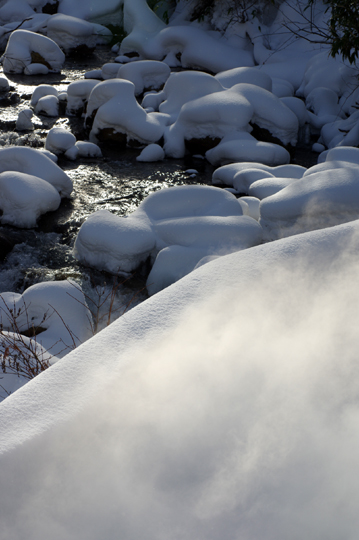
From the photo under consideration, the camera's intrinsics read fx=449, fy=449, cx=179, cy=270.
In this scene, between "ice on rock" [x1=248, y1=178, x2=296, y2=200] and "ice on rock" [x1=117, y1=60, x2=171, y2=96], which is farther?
"ice on rock" [x1=117, y1=60, x2=171, y2=96]

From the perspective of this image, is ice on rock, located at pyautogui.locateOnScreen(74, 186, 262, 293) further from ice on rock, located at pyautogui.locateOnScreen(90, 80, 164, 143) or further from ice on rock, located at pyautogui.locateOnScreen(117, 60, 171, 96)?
ice on rock, located at pyautogui.locateOnScreen(117, 60, 171, 96)

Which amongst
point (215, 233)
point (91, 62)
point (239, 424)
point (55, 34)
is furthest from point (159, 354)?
point (55, 34)

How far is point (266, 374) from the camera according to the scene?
4.30ft

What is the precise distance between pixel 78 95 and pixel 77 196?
3.52 metres

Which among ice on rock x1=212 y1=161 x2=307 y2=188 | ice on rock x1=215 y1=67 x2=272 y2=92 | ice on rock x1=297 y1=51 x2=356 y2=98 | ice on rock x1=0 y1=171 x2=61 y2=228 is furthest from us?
ice on rock x1=297 y1=51 x2=356 y2=98

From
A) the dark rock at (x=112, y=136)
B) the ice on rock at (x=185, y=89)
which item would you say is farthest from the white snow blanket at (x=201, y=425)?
the ice on rock at (x=185, y=89)

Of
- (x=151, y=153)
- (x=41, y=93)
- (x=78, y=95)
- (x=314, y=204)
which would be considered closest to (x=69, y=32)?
(x=41, y=93)

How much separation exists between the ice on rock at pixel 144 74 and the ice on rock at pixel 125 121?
2492 millimetres

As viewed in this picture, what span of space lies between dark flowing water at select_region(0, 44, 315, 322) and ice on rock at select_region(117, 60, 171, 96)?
2.03 m

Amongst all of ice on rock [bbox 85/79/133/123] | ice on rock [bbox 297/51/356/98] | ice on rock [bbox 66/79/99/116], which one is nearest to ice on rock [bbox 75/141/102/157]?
ice on rock [bbox 85/79/133/123]

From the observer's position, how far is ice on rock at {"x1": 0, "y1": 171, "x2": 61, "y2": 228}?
211 inches

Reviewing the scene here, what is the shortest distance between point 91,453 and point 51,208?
4.99m

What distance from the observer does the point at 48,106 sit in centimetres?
879

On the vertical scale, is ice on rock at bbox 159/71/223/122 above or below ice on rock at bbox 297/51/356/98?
below
